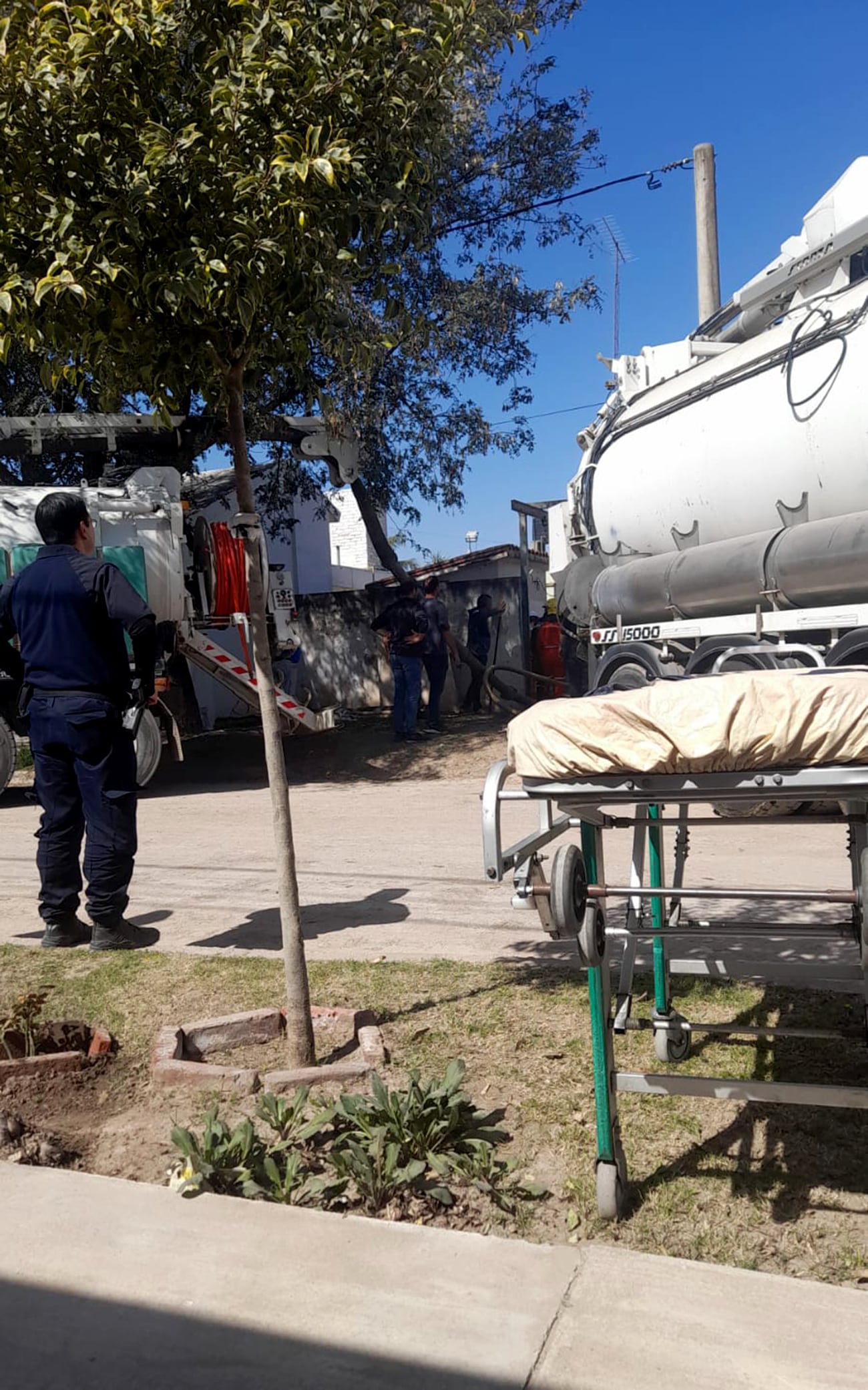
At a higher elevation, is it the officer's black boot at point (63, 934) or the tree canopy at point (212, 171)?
the tree canopy at point (212, 171)

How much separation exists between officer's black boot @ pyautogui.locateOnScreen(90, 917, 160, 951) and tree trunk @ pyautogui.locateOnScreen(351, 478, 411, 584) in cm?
1084

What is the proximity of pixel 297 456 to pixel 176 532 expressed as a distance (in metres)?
3.13

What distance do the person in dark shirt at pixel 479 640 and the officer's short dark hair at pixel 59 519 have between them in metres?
12.1

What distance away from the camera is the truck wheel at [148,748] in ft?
36.6

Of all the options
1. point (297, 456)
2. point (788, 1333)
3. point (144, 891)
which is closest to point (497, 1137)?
point (788, 1333)

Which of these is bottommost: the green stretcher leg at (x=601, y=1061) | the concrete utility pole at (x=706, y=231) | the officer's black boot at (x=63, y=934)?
the officer's black boot at (x=63, y=934)

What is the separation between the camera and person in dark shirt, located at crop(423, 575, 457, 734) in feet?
48.6

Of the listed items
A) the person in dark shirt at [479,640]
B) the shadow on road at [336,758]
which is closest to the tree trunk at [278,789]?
the shadow on road at [336,758]

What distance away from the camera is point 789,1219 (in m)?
2.92

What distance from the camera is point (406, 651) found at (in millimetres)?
14320

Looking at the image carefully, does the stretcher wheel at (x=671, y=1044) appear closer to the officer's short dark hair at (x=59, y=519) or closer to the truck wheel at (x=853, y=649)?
the officer's short dark hair at (x=59, y=519)

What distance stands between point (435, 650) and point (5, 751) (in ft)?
18.9

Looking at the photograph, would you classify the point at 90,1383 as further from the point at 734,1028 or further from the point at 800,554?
the point at 800,554

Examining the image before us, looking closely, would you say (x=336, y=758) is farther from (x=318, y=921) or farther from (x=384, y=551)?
(x=318, y=921)
